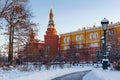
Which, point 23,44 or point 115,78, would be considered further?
point 23,44

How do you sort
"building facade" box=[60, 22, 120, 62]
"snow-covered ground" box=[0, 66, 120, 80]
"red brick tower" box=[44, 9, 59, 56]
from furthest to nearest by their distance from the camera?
"red brick tower" box=[44, 9, 59, 56]
"building facade" box=[60, 22, 120, 62]
"snow-covered ground" box=[0, 66, 120, 80]

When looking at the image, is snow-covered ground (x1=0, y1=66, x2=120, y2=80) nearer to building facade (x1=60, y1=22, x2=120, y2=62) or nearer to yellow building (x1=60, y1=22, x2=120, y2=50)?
building facade (x1=60, y1=22, x2=120, y2=62)

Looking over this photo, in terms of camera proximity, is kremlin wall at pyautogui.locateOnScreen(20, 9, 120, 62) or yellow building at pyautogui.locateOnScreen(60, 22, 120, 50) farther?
yellow building at pyautogui.locateOnScreen(60, 22, 120, 50)

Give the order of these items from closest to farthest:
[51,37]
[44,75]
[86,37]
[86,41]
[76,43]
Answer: [44,75]
[76,43]
[86,41]
[86,37]
[51,37]

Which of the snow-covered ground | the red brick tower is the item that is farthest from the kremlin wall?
the snow-covered ground

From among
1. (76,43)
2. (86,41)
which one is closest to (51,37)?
(86,41)

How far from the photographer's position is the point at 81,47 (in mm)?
102938

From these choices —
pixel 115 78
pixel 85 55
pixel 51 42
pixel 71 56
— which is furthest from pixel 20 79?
pixel 51 42

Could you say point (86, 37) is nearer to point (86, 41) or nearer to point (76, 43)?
point (86, 41)

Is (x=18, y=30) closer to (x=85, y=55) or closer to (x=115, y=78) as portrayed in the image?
(x=115, y=78)

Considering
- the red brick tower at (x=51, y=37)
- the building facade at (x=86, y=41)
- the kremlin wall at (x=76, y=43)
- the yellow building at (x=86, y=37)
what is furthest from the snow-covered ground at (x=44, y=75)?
the red brick tower at (x=51, y=37)

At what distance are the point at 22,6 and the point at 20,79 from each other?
17.4 metres

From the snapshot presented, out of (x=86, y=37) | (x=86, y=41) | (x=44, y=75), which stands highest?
(x=86, y=37)

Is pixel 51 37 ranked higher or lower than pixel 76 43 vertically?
higher
